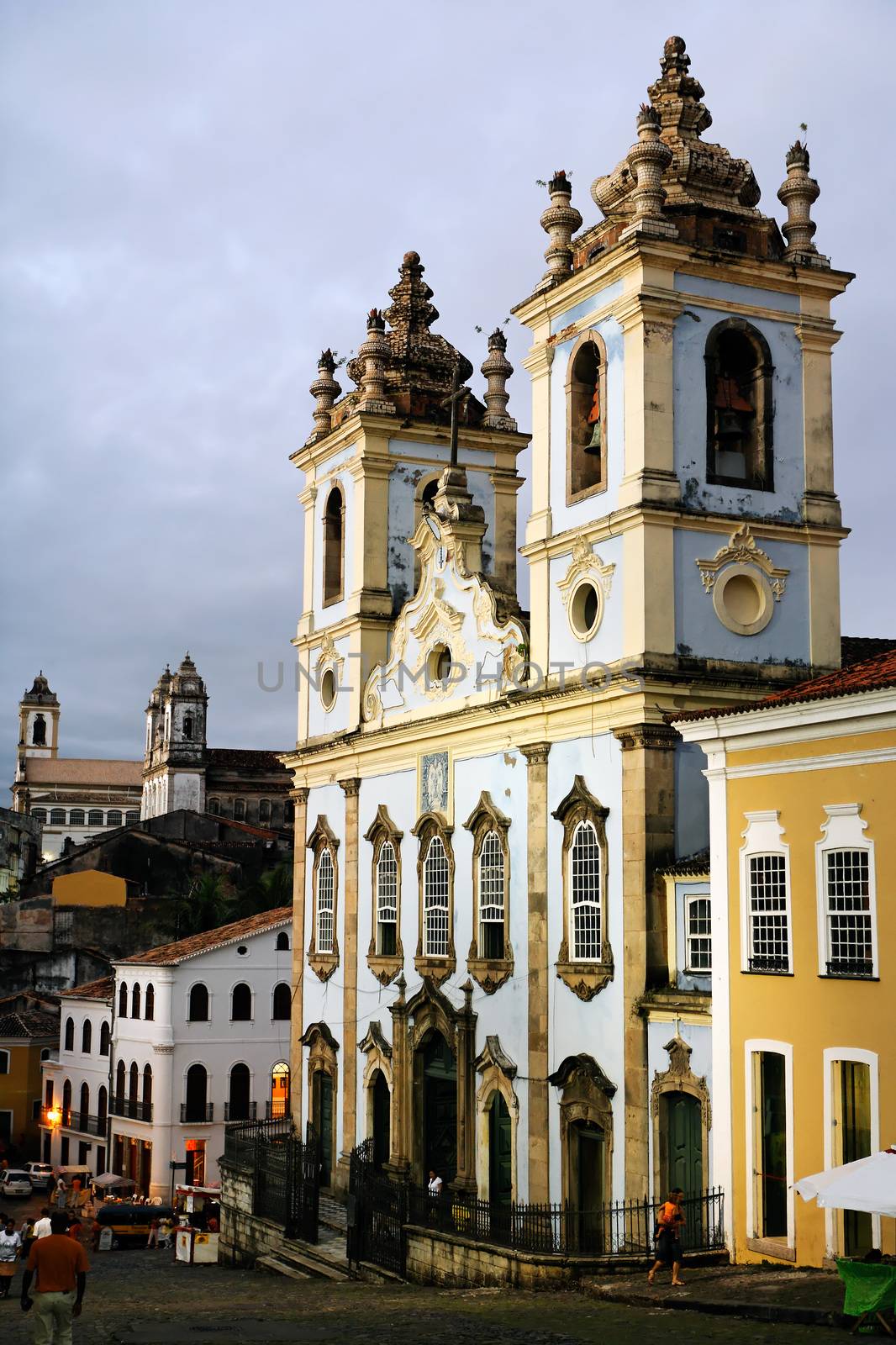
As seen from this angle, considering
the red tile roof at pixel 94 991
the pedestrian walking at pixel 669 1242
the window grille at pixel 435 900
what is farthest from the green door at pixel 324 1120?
the red tile roof at pixel 94 991

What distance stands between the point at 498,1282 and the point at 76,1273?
991 cm

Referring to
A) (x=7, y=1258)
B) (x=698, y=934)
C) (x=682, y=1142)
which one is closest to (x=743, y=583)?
(x=698, y=934)

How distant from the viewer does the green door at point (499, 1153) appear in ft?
86.5

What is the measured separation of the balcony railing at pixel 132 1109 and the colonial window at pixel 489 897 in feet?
74.2

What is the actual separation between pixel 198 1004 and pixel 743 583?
1109 inches

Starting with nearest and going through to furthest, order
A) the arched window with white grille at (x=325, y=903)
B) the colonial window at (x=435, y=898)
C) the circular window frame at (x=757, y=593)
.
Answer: the circular window frame at (x=757, y=593) < the colonial window at (x=435, y=898) < the arched window with white grille at (x=325, y=903)

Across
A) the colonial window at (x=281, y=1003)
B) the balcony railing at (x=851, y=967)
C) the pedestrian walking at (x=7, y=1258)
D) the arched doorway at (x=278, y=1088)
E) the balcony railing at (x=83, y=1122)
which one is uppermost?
the balcony railing at (x=851, y=967)

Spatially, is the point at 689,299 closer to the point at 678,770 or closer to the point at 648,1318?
the point at 678,770

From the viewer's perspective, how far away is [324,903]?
35125mm

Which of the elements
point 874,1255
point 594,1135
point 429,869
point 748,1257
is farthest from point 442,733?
point 874,1255

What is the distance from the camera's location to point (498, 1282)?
71.8 ft

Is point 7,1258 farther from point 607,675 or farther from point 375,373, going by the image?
point 375,373

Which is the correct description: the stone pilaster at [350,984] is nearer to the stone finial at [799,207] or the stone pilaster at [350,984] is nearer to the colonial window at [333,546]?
the colonial window at [333,546]

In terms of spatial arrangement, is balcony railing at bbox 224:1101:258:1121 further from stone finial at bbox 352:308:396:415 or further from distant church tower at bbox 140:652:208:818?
distant church tower at bbox 140:652:208:818
